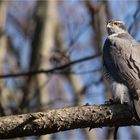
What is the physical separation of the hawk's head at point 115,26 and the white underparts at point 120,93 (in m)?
1.49

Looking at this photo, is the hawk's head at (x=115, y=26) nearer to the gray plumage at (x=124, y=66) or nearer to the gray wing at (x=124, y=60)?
the gray plumage at (x=124, y=66)

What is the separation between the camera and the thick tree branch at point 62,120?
459 cm

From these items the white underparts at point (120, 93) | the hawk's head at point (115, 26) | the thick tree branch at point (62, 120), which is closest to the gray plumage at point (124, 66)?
the white underparts at point (120, 93)

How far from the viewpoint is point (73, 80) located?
31.4ft

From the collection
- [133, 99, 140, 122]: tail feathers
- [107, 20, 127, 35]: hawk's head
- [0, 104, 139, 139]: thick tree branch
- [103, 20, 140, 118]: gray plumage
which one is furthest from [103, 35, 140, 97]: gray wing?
[107, 20, 127, 35]: hawk's head

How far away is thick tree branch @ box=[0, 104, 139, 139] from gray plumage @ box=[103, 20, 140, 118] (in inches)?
8.7

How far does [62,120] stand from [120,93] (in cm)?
98

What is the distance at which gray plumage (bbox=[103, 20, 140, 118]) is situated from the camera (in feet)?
17.5

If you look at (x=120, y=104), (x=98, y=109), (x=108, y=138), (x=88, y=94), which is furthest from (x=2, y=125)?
(x=88, y=94)

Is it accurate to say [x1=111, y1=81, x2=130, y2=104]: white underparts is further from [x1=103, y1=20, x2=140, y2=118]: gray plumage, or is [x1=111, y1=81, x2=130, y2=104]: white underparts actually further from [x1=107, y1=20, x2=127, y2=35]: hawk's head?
[x1=107, y1=20, x2=127, y2=35]: hawk's head

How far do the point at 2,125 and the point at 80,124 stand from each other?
0.66 m

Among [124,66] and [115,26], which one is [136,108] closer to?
[124,66]

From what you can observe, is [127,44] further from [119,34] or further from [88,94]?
[88,94]

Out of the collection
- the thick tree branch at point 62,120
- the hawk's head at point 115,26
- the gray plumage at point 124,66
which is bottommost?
the thick tree branch at point 62,120
